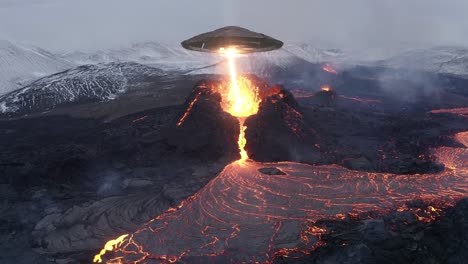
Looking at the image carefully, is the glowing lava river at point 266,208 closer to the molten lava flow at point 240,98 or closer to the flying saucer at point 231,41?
the flying saucer at point 231,41

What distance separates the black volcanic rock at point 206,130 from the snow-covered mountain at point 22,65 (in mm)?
106310

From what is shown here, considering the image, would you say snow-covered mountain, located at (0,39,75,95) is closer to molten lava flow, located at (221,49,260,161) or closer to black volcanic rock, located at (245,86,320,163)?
molten lava flow, located at (221,49,260,161)

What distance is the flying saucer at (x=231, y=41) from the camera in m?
23.5

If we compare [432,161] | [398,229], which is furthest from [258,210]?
[432,161]

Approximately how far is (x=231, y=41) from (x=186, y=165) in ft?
50.9

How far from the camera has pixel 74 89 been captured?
113 metres

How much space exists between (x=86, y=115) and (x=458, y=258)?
67742mm

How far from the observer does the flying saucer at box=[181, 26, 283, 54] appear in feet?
77.0

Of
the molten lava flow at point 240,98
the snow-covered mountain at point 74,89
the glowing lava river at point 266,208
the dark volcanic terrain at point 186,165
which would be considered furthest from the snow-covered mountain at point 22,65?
the glowing lava river at point 266,208

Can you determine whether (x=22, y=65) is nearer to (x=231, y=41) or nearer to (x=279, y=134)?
(x=279, y=134)

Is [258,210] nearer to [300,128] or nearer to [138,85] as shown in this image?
[300,128]

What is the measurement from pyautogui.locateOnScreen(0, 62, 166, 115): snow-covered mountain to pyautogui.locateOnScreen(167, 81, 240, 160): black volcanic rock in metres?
63.8

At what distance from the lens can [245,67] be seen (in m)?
180

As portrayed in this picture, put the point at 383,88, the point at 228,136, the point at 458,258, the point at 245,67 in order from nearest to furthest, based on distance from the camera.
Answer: the point at 458,258, the point at 228,136, the point at 383,88, the point at 245,67
